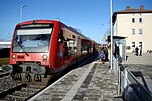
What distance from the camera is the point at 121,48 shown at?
2217 cm

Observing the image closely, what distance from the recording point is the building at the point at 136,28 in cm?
5403

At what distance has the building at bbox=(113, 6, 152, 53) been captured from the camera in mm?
54031

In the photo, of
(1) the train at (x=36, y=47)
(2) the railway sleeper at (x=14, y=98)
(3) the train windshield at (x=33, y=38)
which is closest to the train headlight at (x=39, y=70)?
(1) the train at (x=36, y=47)

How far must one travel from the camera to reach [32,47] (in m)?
9.56

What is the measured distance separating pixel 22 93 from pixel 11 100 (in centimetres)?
104

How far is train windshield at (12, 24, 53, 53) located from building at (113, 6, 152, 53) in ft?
153

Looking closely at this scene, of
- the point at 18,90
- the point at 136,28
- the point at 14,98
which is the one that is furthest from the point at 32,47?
the point at 136,28

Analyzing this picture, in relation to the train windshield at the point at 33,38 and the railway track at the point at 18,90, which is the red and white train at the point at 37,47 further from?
the railway track at the point at 18,90

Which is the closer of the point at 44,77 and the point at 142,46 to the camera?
the point at 44,77

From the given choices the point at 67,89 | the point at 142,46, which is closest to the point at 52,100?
the point at 67,89

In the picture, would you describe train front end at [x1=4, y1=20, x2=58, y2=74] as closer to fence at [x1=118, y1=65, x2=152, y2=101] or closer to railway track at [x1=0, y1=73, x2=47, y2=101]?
railway track at [x1=0, y1=73, x2=47, y2=101]

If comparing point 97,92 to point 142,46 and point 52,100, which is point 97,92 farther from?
point 142,46

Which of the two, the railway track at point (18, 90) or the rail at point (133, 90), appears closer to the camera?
the rail at point (133, 90)

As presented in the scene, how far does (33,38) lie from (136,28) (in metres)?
49.0
